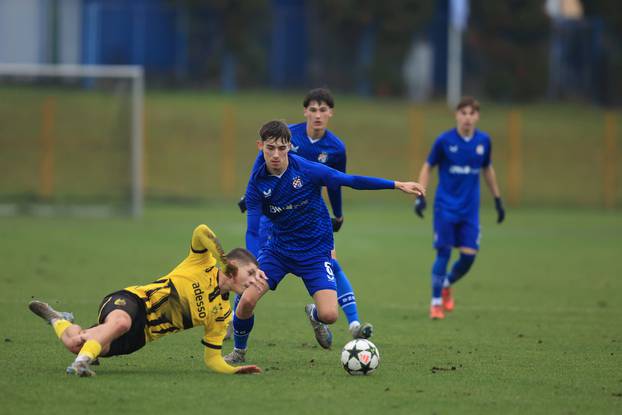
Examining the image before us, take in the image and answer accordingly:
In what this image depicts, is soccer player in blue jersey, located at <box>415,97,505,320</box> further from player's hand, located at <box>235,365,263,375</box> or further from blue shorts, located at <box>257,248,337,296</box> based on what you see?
player's hand, located at <box>235,365,263,375</box>

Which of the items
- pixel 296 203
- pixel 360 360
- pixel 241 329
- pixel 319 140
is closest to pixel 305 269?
pixel 296 203

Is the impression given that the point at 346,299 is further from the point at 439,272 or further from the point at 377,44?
the point at 377,44

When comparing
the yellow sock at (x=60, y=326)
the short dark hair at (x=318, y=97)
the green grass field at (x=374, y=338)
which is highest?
the short dark hair at (x=318, y=97)

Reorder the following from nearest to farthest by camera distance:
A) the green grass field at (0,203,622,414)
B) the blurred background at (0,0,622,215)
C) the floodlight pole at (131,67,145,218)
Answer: the green grass field at (0,203,622,414)
the floodlight pole at (131,67,145,218)
the blurred background at (0,0,622,215)

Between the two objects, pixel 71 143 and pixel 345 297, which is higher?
pixel 71 143

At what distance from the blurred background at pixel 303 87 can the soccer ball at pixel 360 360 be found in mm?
18916

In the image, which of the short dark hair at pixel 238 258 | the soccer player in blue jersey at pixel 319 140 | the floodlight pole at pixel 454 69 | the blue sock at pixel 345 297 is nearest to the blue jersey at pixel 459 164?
the soccer player in blue jersey at pixel 319 140

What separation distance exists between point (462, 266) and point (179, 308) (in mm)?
5162

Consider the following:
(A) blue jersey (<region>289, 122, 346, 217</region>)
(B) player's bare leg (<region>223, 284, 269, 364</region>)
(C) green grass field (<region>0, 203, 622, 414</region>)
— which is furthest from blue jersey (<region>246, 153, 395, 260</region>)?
(A) blue jersey (<region>289, 122, 346, 217</region>)

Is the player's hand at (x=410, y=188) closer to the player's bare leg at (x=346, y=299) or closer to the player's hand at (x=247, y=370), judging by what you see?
the player's bare leg at (x=346, y=299)

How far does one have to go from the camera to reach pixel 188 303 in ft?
26.2

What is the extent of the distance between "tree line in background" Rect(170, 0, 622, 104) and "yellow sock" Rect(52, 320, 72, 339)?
1125 inches

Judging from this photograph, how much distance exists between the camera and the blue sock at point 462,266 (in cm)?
1231

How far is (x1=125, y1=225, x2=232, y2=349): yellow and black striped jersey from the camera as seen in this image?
800cm
